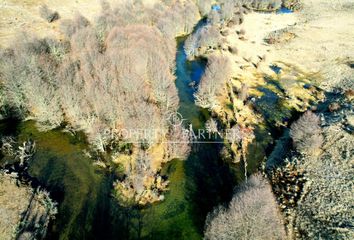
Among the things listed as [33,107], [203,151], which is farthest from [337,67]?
[33,107]

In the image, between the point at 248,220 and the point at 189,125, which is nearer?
the point at 248,220

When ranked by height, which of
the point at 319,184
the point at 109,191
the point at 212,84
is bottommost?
the point at 109,191

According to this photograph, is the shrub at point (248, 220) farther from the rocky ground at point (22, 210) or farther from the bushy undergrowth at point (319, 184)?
the rocky ground at point (22, 210)

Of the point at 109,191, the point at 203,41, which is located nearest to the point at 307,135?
the point at 109,191

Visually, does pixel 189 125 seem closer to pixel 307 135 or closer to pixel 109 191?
pixel 109 191

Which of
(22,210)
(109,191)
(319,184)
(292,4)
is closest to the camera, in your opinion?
(22,210)

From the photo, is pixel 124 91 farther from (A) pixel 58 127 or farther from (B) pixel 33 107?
(B) pixel 33 107

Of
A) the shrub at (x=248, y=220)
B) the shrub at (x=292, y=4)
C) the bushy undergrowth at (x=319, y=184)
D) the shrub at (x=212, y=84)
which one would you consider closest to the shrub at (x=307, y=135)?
the bushy undergrowth at (x=319, y=184)

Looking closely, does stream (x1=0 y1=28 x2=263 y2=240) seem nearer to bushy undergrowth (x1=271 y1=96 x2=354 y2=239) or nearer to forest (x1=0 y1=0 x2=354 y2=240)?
forest (x1=0 y1=0 x2=354 y2=240)

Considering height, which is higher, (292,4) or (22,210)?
(292,4)
